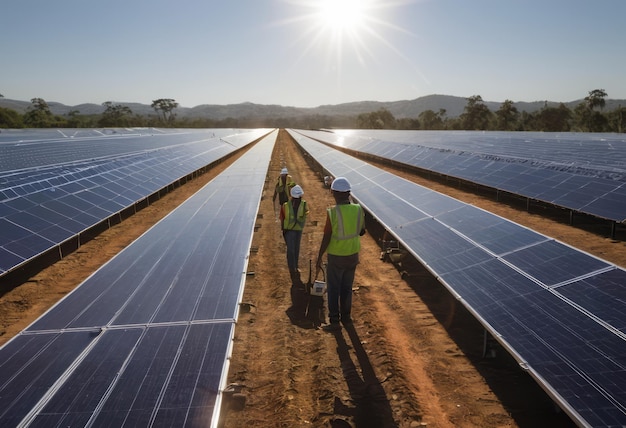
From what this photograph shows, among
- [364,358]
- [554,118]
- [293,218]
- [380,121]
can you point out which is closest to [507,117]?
[554,118]

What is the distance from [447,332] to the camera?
24.3 ft

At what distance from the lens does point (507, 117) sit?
88.5 m

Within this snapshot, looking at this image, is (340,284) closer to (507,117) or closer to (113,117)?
(507,117)

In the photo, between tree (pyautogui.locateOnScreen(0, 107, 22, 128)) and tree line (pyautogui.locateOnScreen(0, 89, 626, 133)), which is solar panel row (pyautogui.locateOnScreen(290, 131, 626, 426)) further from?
tree (pyautogui.locateOnScreen(0, 107, 22, 128))

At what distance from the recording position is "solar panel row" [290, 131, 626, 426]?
4.38 metres

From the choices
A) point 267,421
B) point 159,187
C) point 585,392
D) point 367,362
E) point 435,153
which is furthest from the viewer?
point 435,153

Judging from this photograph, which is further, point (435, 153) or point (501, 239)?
point (435, 153)

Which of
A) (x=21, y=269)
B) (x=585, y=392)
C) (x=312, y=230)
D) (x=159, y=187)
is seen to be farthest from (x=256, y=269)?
(x=159, y=187)

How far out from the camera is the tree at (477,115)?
95250mm

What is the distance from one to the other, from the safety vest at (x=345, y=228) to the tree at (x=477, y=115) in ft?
325

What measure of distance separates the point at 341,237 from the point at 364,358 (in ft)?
6.97

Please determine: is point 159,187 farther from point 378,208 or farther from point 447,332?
point 447,332

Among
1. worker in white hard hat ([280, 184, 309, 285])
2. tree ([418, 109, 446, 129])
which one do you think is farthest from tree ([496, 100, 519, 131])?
worker in white hard hat ([280, 184, 309, 285])

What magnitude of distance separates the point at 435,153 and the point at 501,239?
22.0 metres
